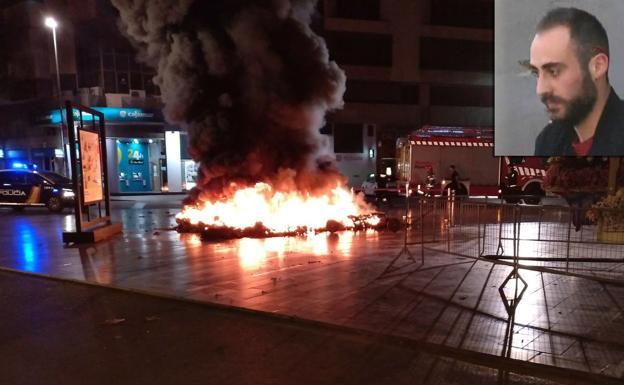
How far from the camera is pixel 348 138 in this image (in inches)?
1246

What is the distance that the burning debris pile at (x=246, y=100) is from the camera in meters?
12.5

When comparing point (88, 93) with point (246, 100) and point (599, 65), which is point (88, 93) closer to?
point (246, 100)

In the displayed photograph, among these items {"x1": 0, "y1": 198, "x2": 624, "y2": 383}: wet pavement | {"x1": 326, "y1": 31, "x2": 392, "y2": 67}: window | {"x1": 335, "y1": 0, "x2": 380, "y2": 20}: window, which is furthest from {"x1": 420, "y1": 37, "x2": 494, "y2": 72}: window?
{"x1": 0, "y1": 198, "x2": 624, "y2": 383}: wet pavement

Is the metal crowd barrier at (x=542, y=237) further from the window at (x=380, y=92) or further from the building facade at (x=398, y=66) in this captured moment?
the window at (x=380, y=92)

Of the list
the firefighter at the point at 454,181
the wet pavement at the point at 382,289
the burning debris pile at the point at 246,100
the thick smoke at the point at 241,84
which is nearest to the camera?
the wet pavement at the point at 382,289

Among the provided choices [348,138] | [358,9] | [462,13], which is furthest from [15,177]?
[462,13]

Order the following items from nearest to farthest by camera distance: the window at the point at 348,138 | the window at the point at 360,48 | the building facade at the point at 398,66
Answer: the window at the point at 360,48
the building facade at the point at 398,66
the window at the point at 348,138

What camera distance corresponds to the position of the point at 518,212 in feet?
20.8

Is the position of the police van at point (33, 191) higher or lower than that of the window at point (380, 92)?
lower

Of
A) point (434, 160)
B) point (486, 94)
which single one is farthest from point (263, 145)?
point (486, 94)

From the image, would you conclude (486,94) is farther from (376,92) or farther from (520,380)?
(520,380)

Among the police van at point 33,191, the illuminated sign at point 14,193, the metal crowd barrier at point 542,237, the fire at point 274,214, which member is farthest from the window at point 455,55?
the metal crowd barrier at point 542,237

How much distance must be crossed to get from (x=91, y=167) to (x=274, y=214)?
4454 mm

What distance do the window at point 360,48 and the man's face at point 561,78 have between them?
947 inches
